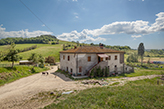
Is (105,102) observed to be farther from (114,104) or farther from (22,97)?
(22,97)

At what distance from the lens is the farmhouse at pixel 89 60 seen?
2333 centimetres

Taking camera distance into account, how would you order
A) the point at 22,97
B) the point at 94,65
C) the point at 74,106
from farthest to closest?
the point at 94,65 → the point at 22,97 → the point at 74,106

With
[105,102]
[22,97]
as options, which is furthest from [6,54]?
[105,102]

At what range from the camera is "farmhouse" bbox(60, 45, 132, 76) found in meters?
23.3

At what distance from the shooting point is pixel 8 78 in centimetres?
1930

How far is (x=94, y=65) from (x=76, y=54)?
639cm

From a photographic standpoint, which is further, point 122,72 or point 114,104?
point 122,72

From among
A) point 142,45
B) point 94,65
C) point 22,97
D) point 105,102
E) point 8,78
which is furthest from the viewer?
point 142,45

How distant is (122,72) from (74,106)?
24.3 meters

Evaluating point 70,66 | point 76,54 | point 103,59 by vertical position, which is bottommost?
point 70,66

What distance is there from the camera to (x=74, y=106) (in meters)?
9.10

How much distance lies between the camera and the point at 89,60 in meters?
24.7

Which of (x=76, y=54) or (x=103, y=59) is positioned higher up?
(x=76, y=54)

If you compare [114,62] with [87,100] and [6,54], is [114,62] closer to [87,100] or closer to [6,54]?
[87,100]
